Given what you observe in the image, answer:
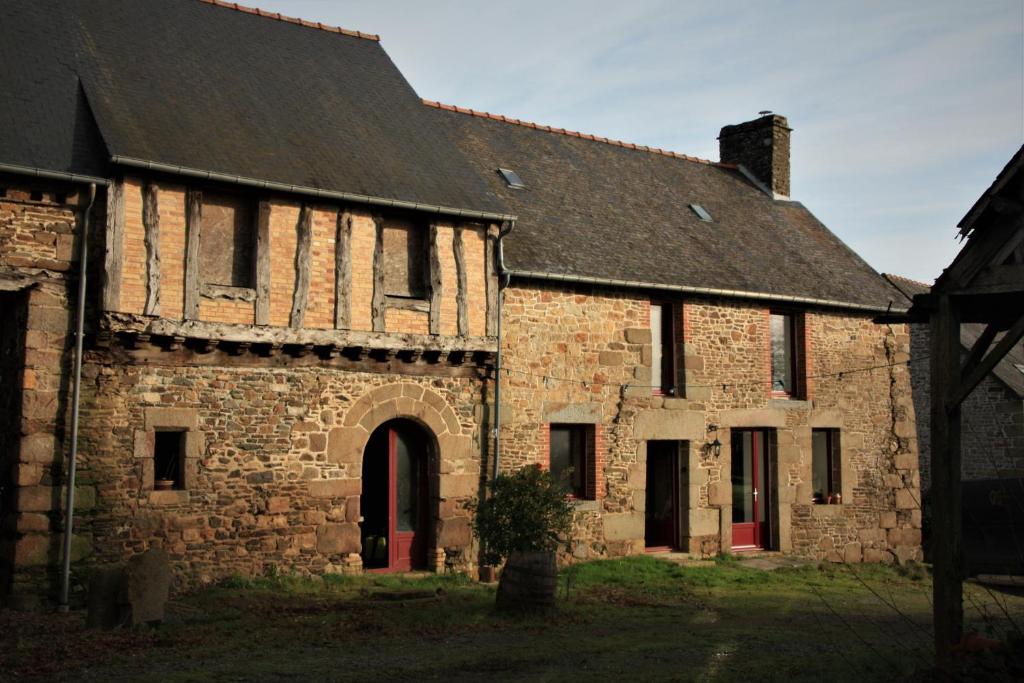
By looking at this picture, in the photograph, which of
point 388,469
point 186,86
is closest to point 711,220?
point 388,469

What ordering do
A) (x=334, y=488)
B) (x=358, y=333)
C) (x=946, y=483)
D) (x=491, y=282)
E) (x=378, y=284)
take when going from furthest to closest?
(x=491, y=282) < (x=378, y=284) < (x=358, y=333) < (x=334, y=488) < (x=946, y=483)

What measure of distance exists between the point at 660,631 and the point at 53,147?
830 cm

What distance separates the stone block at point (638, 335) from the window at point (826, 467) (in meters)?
4.16

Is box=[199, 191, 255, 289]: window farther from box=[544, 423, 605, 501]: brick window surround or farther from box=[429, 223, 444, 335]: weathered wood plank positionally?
box=[544, 423, 605, 501]: brick window surround

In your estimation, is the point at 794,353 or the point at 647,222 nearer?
the point at 647,222

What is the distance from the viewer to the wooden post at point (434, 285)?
13727 millimetres

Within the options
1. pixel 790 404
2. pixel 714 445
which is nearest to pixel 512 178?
pixel 714 445

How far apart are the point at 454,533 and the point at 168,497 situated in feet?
12.4

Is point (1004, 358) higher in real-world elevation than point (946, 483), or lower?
higher

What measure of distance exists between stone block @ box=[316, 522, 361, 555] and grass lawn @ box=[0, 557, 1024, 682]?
454 mm

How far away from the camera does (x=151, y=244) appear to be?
11.7 meters

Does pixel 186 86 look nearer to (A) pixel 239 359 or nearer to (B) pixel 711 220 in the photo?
(A) pixel 239 359

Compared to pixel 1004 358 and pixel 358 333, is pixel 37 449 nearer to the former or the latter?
pixel 358 333

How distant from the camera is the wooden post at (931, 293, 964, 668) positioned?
7.26 metres
